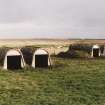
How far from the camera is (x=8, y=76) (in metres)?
24.8

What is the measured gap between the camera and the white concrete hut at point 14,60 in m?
30.8

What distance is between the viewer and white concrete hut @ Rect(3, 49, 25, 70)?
30.8m

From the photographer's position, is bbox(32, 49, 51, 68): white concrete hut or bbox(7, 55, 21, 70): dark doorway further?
bbox(32, 49, 51, 68): white concrete hut

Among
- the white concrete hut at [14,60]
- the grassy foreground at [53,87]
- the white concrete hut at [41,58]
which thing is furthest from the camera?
the white concrete hut at [41,58]

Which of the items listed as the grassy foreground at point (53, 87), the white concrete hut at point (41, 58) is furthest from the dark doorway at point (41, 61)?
the grassy foreground at point (53, 87)

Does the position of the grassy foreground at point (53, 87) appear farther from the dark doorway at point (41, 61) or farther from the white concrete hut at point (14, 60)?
the dark doorway at point (41, 61)

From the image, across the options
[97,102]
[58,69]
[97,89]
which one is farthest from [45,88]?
[58,69]

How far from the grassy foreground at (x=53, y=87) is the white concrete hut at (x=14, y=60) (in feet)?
9.66

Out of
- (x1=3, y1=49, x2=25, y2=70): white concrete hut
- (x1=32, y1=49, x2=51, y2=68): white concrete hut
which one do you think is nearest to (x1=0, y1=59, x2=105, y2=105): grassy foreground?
(x1=3, y1=49, x2=25, y2=70): white concrete hut

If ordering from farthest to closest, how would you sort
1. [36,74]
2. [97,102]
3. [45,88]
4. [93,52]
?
1. [93,52]
2. [36,74]
3. [45,88]
4. [97,102]

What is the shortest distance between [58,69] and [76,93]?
10429 mm

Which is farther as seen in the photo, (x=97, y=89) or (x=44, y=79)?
(x=44, y=79)

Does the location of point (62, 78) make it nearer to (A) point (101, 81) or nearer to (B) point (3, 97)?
(A) point (101, 81)

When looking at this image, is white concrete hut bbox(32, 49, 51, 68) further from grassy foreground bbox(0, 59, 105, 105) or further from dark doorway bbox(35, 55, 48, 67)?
grassy foreground bbox(0, 59, 105, 105)
